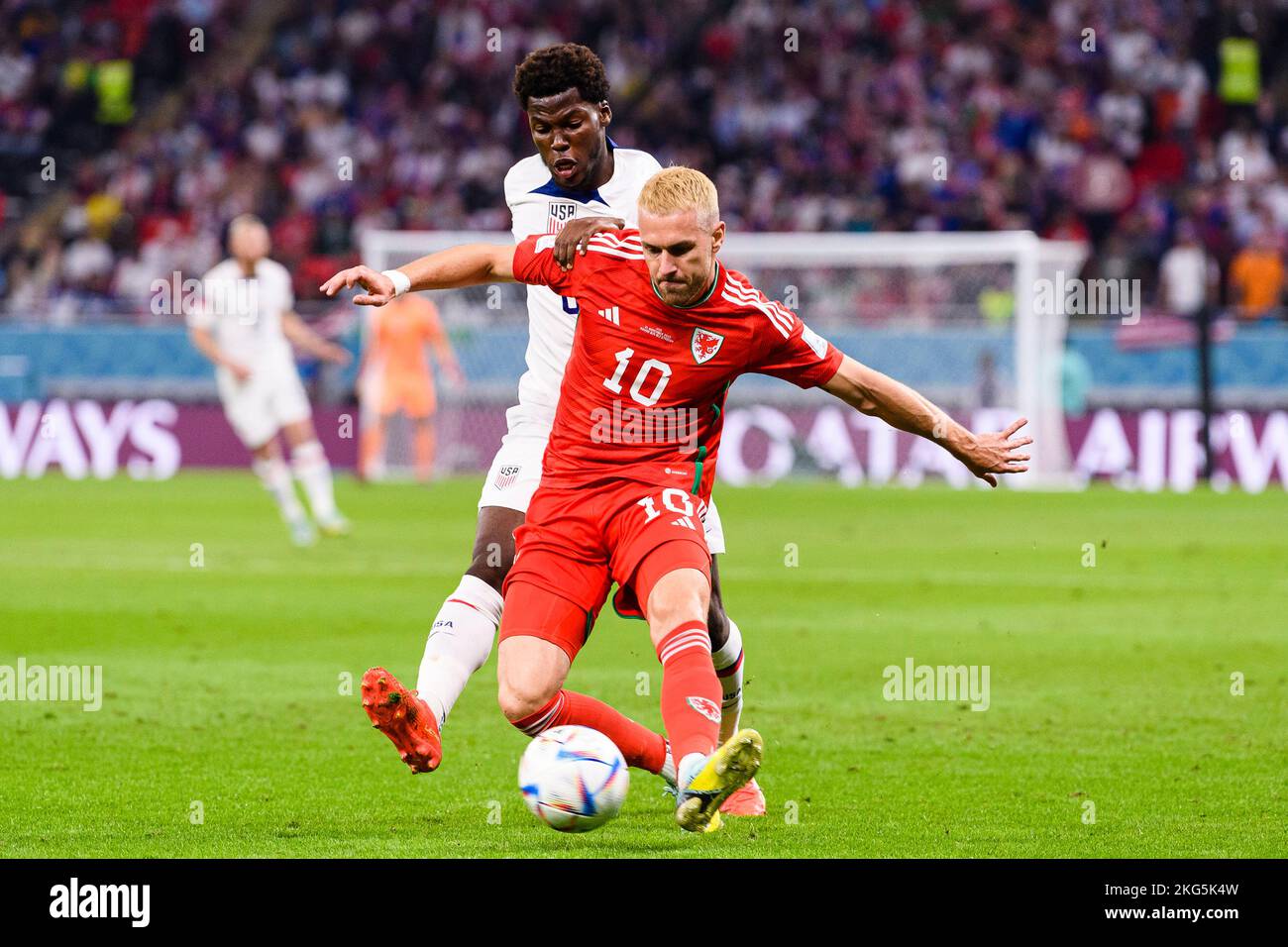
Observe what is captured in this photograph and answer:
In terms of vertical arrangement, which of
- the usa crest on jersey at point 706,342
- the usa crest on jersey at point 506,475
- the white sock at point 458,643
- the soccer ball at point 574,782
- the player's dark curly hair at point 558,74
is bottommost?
the soccer ball at point 574,782

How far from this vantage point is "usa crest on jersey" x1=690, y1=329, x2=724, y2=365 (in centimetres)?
577

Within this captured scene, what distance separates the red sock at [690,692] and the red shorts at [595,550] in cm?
20

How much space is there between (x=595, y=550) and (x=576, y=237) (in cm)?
94

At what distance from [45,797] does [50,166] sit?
2145 centimetres

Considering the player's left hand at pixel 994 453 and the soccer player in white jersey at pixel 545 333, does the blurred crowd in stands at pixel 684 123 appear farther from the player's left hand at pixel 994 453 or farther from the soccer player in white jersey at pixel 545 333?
the player's left hand at pixel 994 453

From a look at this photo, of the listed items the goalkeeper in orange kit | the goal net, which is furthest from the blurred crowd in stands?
the goalkeeper in orange kit

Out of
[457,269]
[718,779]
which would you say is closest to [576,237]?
[457,269]

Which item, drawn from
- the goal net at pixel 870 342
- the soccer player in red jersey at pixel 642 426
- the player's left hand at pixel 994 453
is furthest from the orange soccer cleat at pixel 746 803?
the goal net at pixel 870 342

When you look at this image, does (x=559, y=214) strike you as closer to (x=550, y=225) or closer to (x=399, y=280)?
(x=550, y=225)

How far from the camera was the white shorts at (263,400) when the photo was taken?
1645 centimetres

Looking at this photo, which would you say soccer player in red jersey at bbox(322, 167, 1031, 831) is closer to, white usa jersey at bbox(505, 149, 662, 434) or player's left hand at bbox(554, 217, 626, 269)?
player's left hand at bbox(554, 217, 626, 269)

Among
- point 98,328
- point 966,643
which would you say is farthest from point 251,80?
point 966,643
